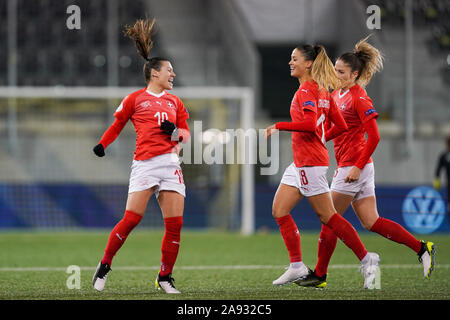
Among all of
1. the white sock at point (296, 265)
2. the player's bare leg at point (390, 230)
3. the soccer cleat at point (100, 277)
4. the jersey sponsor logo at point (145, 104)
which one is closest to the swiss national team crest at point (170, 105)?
the jersey sponsor logo at point (145, 104)

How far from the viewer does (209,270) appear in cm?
769

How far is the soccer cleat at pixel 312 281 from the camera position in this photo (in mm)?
6000

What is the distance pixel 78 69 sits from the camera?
19953 mm

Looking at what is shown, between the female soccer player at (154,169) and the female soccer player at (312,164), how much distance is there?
828 mm

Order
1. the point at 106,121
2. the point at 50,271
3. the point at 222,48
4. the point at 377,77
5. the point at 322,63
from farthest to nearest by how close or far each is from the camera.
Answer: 1. the point at 222,48
2. the point at 377,77
3. the point at 106,121
4. the point at 50,271
5. the point at 322,63

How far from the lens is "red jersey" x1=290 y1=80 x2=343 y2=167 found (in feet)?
19.0

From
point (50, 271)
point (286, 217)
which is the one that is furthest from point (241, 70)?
point (286, 217)

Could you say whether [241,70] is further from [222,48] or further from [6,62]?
[6,62]

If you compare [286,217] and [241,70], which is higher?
[241,70]

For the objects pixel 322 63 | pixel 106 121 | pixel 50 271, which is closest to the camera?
pixel 322 63

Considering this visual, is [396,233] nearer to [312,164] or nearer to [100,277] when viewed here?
[312,164]

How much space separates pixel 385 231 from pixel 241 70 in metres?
14.6

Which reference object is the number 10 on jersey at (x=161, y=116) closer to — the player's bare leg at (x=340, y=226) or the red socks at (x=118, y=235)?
the red socks at (x=118, y=235)

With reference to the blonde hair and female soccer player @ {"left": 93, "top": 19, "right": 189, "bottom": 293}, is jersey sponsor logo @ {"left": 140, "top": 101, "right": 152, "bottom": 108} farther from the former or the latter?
the blonde hair
